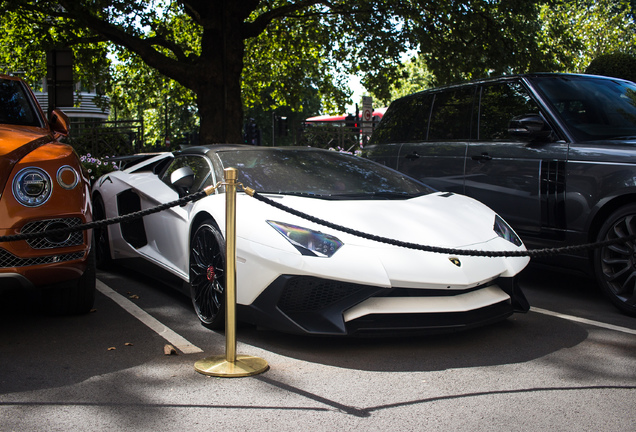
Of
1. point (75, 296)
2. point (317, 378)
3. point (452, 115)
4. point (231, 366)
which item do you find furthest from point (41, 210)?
point (452, 115)

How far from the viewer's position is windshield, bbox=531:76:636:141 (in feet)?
18.3

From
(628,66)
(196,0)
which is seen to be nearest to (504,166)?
(628,66)

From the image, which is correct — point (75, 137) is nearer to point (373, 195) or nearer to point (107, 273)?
point (107, 273)

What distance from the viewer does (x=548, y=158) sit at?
5.57m

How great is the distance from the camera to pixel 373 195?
486 cm

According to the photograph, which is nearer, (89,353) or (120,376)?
(120,376)

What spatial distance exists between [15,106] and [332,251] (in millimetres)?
2862

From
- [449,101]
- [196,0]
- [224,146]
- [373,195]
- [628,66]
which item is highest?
[196,0]

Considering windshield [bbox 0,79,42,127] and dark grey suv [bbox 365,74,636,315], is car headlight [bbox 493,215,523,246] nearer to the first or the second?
dark grey suv [bbox 365,74,636,315]

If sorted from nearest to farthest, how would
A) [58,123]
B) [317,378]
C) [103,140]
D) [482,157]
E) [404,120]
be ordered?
[317,378] < [58,123] < [482,157] < [404,120] < [103,140]

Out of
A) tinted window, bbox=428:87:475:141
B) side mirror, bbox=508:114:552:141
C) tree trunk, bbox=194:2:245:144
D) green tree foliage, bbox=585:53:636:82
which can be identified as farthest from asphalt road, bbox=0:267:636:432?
tree trunk, bbox=194:2:245:144

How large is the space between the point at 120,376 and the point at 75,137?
49.6 feet

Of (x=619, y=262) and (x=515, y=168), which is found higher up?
(x=515, y=168)

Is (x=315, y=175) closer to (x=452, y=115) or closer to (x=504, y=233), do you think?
(x=504, y=233)
